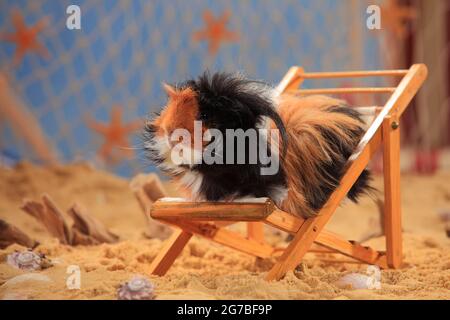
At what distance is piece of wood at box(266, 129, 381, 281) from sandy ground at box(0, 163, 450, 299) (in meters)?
0.03

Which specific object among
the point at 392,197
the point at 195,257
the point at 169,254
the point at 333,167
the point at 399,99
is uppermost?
the point at 399,99

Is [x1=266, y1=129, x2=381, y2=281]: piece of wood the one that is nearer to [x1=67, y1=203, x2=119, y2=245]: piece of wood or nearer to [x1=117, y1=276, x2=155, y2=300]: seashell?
[x1=117, y1=276, x2=155, y2=300]: seashell

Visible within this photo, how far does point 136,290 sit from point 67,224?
0.87 m

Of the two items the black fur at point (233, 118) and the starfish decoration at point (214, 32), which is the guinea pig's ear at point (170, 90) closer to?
the black fur at point (233, 118)

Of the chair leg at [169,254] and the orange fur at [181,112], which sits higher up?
the orange fur at [181,112]

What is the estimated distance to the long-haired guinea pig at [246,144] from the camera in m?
1.31

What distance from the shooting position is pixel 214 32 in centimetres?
310

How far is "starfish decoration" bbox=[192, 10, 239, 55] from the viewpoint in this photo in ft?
10.1

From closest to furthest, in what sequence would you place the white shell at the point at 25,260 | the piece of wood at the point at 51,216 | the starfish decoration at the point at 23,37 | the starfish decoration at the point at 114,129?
1. the white shell at the point at 25,260
2. the piece of wood at the point at 51,216
3. the starfish decoration at the point at 23,37
4. the starfish decoration at the point at 114,129

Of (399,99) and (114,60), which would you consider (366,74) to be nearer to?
(399,99)

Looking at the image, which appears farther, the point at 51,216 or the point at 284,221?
the point at 51,216

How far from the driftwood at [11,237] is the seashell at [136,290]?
739 mm

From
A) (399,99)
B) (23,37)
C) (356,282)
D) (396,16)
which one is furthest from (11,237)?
(396,16)

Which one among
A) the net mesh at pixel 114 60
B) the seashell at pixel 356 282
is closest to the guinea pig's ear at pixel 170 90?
the seashell at pixel 356 282
